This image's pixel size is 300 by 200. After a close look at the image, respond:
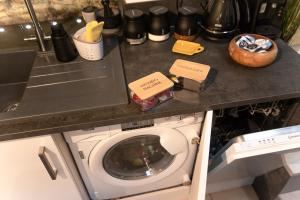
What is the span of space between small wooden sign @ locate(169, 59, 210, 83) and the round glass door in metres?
0.37

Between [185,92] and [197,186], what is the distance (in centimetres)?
48

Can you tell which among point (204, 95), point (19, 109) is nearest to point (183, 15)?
point (204, 95)

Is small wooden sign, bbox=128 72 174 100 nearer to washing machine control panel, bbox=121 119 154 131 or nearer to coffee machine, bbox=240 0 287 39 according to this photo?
washing machine control panel, bbox=121 119 154 131

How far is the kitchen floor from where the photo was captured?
63.5 inches

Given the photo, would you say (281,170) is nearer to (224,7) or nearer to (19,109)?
(224,7)

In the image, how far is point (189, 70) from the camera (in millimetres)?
1012

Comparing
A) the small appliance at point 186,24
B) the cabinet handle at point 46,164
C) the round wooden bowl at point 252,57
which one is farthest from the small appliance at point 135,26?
the cabinet handle at point 46,164

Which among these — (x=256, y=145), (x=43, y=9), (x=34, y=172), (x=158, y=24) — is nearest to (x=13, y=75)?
(x=43, y=9)

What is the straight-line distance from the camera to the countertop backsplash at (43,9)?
4.49 ft

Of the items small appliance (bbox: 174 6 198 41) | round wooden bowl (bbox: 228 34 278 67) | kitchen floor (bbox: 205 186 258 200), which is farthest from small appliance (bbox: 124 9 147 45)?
kitchen floor (bbox: 205 186 258 200)

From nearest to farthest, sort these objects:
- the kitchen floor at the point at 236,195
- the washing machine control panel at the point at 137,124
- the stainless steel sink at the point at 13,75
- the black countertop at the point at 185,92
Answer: the black countertop at the point at 185,92
the washing machine control panel at the point at 137,124
the stainless steel sink at the point at 13,75
the kitchen floor at the point at 236,195

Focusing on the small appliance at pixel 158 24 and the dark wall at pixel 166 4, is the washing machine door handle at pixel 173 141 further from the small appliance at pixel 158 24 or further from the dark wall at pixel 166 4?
the dark wall at pixel 166 4

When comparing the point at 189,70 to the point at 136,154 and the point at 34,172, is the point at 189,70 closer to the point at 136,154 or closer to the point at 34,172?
the point at 136,154

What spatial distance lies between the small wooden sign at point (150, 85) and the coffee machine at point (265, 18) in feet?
1.97
